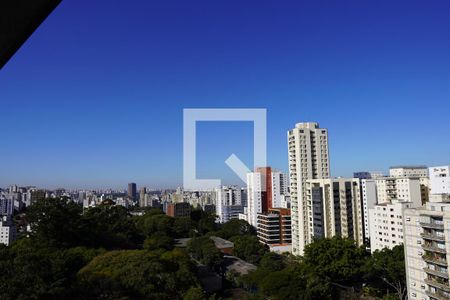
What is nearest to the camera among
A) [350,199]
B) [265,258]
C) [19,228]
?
[265,258]

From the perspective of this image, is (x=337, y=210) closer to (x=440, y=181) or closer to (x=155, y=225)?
(x=440, y=181)

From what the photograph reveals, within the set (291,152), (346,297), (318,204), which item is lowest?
(346,297)

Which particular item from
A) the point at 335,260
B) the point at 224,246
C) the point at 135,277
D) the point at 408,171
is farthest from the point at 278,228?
the point at 135,277

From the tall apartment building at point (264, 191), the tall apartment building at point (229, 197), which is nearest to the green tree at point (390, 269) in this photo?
the tall apartment building at point (264, 191)

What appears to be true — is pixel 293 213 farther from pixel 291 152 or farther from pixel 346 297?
pixel 346 297

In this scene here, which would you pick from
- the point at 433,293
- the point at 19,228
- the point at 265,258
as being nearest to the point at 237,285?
the point at 265,258

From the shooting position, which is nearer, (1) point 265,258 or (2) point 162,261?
(2) point 162,261
